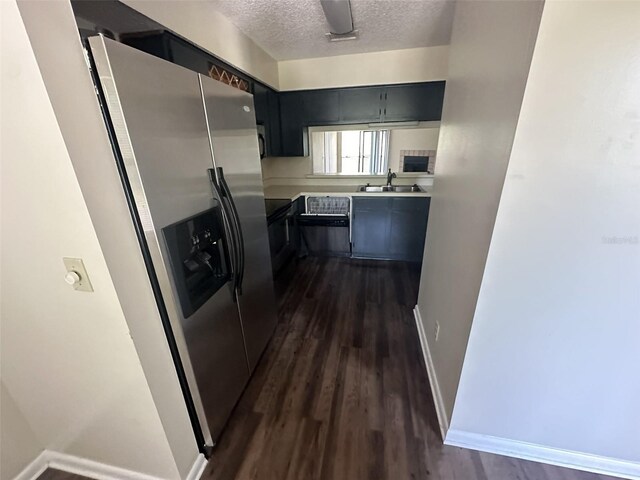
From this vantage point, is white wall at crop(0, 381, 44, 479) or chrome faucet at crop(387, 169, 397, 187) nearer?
white wall at crop(0, 381, 44, 479)

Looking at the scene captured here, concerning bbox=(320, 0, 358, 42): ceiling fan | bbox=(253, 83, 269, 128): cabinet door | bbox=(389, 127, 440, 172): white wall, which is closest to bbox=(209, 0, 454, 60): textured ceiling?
bbox=(320, 0, 358, 42): ceiling fan

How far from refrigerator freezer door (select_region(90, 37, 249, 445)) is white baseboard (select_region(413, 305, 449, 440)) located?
1184mm

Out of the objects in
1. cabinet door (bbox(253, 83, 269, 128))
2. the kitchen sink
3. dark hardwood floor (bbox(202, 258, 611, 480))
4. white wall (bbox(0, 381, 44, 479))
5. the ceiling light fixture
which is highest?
the ceiling light fixture

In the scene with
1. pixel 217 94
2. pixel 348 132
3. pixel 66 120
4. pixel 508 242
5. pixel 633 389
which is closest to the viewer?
pixel 66 120

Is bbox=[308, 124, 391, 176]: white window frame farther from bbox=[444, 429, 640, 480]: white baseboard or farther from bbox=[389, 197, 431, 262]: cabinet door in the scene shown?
bbox=[444, 429, 640, 480]: white baseboard

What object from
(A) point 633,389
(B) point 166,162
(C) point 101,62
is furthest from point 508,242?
(C) point 101,62

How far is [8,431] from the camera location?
1235mm

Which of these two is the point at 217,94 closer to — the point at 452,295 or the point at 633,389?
the point at 452,295

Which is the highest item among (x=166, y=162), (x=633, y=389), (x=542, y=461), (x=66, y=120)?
(x=66, y=120)

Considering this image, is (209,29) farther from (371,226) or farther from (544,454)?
(544,454)

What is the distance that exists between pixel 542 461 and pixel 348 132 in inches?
137

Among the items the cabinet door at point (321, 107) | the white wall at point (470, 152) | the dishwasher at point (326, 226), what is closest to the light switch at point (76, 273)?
the white wall at point (470, 152)

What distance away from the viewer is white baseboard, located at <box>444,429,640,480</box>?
1.28m

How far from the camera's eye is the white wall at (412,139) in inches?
136
